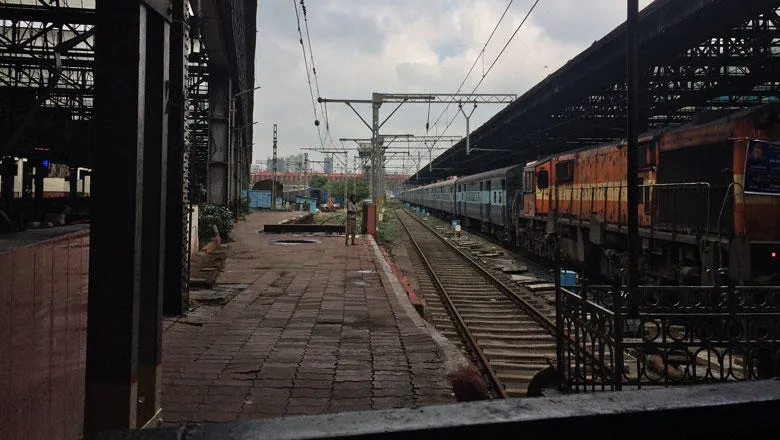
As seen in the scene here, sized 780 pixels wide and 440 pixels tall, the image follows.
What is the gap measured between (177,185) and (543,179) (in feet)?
42.8

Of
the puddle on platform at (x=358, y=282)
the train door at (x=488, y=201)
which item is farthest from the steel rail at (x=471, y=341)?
the train door at (x=488, y=201)

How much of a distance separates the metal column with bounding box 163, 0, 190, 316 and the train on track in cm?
493

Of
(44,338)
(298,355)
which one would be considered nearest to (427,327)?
(298,355)

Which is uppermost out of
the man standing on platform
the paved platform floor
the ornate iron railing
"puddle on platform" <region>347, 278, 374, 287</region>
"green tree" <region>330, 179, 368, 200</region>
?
"green tree" <region>330, 179, 368, 200</region>

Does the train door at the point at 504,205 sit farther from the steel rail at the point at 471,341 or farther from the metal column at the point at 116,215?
the metal column at the point at 116,215

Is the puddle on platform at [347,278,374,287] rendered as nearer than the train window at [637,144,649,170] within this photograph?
Yes

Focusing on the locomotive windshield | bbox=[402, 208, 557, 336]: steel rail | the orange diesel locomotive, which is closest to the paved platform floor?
bbox=[402, 208, 557, 336]: steel rail

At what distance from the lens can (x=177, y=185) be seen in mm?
6836

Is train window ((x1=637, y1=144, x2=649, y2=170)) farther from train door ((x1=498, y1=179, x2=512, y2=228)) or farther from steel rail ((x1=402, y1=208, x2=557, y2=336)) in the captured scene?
train door ((x1=498, y1=179, x2=512, y2=228))

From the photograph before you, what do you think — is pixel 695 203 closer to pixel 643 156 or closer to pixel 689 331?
pixel 643 156

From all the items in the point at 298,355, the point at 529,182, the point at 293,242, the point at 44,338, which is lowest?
the point at 298,355

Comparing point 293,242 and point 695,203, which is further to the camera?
point 293,242

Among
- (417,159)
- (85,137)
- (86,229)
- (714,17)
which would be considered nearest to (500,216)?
(714,17)

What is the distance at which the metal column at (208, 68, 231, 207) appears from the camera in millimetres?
22484
